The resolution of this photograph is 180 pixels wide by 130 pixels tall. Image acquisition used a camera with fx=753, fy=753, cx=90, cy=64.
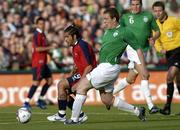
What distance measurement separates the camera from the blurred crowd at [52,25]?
2523cm

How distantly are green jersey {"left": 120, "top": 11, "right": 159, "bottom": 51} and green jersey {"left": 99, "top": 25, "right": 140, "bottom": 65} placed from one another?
3.18 metres

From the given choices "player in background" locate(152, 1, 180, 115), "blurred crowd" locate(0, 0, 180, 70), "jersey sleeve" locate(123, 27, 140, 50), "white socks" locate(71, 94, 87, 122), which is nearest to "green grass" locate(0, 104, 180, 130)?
"white socks" locate(71, 94, 87, 122)

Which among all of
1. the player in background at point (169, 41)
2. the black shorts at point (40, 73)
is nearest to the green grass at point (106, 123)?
the player in background at point (169, 41)

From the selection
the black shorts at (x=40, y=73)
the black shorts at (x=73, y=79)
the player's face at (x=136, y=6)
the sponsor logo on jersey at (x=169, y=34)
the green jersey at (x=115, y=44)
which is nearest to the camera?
the green jersey at (x=115, y=44)

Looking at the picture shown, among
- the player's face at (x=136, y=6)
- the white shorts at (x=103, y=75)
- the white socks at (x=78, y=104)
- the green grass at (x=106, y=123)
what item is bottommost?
the green grass at (x=106, y=123)

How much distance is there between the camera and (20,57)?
25250mm

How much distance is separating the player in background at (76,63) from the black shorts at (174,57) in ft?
10.3

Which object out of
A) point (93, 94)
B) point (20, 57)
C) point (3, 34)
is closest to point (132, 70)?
point (93, 94)

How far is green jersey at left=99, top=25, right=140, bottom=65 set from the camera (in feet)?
46.9

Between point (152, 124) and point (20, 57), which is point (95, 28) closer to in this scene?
point (20, 57)

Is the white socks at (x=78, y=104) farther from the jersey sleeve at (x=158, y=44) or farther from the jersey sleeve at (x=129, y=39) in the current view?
the jersey sleeve at (x=158, y=44)

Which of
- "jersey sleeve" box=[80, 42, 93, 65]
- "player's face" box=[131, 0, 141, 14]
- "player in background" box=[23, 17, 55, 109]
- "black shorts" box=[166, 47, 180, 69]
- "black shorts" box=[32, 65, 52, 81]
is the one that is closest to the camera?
"jersey sleeve" box=[80, 42, 93, 65]

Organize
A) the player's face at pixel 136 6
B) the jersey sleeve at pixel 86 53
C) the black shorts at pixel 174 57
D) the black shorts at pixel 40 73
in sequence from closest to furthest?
1. the jersey sleeve at pixel 86 53
2. the player's face at pixel 136 6
3. the black shorts at pixel 174 57
4. the black shorts at pixel 40 73

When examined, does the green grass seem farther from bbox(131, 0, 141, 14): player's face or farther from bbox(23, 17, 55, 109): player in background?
bbox(23, 17, 55, 109): player in background
